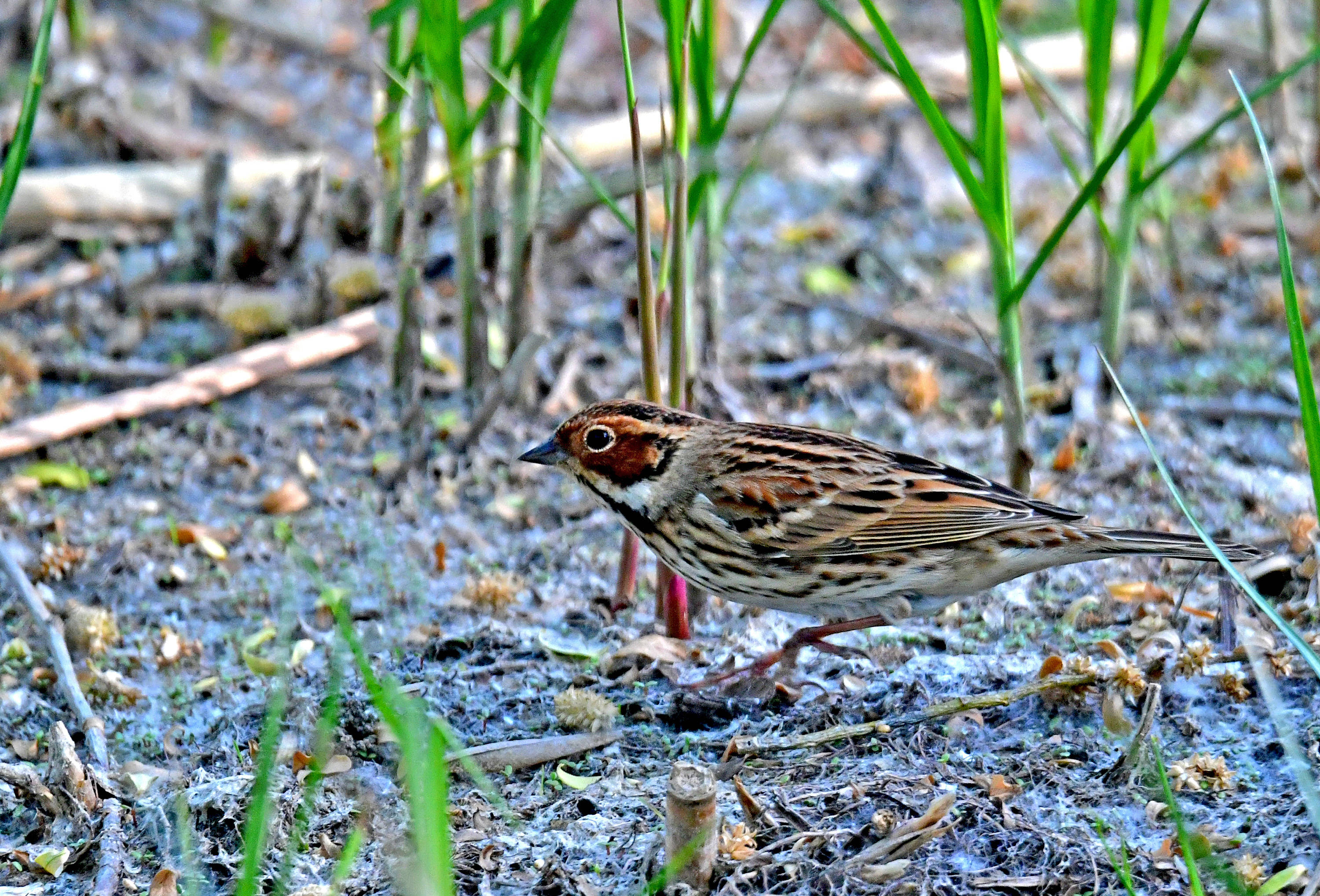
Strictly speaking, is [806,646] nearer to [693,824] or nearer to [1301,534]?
[693,824]

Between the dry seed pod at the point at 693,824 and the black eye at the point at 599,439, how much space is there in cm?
134

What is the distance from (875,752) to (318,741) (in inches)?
71.0

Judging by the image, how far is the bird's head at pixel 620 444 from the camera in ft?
15.5

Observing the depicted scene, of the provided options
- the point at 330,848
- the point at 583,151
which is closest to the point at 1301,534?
the point at 330,848

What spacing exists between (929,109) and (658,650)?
67.8 inches

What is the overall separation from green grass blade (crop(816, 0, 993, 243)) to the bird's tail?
3.04ft

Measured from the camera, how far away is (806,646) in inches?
187

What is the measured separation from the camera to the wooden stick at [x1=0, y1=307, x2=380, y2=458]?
19.7 ft

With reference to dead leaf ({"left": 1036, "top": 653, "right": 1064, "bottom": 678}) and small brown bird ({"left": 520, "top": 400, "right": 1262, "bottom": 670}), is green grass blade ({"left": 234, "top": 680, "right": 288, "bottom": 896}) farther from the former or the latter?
dead leaf ({"left": 1036, "top": 653, "right": 1064, "bottom": 678})

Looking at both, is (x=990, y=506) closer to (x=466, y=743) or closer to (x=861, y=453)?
(x=861, y=453)

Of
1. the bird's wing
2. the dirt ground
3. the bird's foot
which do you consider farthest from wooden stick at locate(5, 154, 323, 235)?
the bird's foot

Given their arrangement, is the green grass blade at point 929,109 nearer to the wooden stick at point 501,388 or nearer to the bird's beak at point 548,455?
the bird's beak at point 548,455

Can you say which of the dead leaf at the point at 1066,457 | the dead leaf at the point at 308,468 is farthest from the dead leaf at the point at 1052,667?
the dead leaf at the point at 308,468

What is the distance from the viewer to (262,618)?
529 centimetres
